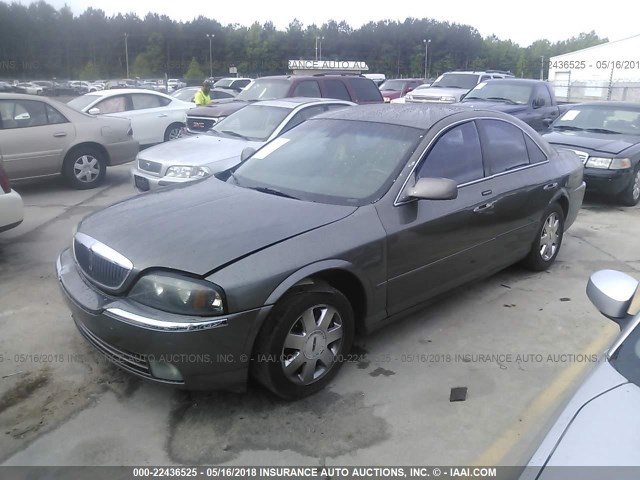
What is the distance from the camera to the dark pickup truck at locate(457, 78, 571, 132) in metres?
12.0

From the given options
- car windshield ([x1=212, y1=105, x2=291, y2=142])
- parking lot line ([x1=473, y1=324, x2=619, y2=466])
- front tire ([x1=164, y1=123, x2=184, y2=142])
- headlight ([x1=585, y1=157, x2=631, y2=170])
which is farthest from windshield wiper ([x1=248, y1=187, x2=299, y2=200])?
front tire ([x1=164, y1=123, x2=184, y2=142])

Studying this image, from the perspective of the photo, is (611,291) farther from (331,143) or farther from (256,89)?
(256,89)

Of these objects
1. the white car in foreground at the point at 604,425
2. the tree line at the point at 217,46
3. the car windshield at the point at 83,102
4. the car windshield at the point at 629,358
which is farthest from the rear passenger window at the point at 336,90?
the tree line at the point at 217,46

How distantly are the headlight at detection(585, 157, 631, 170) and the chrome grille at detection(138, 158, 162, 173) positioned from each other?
601 cm

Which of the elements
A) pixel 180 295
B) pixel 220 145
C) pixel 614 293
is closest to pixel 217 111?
pixel 220 145

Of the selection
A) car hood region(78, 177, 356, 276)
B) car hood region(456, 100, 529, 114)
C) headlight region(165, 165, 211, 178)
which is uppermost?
car hood region(456, 100, 529, 114)

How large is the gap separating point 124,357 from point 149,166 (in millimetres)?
4455

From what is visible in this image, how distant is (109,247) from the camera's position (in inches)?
125

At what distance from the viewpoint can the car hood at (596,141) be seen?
8.20m

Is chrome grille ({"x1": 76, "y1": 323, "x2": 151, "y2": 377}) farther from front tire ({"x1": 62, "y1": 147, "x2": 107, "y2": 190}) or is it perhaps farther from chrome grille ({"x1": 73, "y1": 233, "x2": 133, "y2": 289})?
front tire ({"x1": 62, "y1": 147, "x2": 107, "y2": 190})

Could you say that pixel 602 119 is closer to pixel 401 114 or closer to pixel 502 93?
pixel 502 93

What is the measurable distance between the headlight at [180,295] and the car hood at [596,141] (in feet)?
23.6

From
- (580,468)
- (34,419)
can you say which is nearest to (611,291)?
(580,468)

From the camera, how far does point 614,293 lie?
239cm
